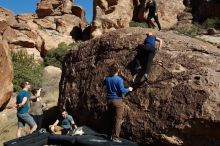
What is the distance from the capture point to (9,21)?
117 feet

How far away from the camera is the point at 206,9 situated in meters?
39.1

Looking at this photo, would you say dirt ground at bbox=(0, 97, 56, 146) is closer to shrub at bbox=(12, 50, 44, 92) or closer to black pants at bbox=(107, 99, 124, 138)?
black pants at bbox=(107, 99, 124, 138)

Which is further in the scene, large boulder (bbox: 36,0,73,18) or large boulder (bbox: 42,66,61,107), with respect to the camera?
large boulder (bbox: 36,0,73,18)

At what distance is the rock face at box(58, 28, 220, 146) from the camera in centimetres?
1030

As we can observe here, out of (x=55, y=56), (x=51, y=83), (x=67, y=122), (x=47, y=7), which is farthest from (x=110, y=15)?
(x=67, y=122)

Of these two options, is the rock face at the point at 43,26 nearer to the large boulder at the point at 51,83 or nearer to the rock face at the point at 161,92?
the large boulder at the point at 51,83

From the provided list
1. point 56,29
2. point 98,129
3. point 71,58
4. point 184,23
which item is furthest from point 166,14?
point 98,129

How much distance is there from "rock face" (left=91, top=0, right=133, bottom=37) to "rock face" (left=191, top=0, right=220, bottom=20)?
19.6 feet

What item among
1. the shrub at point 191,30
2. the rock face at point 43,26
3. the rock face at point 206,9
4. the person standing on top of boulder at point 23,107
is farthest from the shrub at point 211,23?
the person standing on top of boulder at point 23,107

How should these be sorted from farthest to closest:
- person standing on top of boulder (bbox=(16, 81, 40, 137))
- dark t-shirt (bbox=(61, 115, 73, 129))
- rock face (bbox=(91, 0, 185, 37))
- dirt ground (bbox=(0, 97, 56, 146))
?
rock face (bbox=(91, 0, 185, 37)), dirt ground (bbox=(0, 97, 56, 146)), dark t-shirt (bbox=(61, 115, 73, 129)), person standing on top of boulder (bbox=(16, 81, 40, 137))

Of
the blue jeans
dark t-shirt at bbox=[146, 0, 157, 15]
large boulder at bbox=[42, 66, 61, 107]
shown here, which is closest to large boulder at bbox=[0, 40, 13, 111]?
large boulder at bbox=[42, 66, 61, 107]

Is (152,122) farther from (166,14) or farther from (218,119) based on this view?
(166,14)

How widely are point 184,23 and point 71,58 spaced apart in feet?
82.8

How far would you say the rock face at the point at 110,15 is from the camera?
3738 cm
